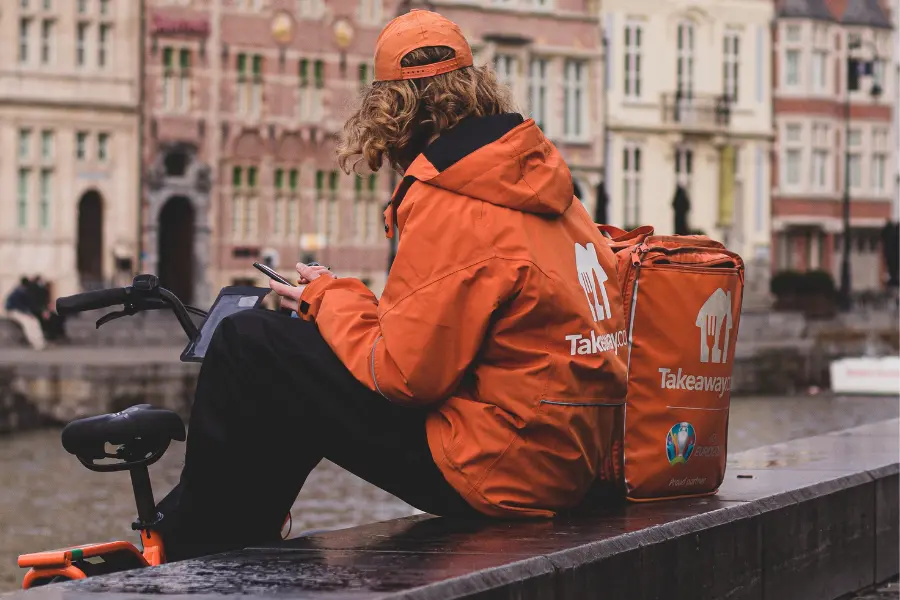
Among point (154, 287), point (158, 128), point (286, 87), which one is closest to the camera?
point (154, 287)

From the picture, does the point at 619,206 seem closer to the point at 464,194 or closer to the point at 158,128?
the point at 158,128

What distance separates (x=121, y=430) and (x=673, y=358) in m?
1.24

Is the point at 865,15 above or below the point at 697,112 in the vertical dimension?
above

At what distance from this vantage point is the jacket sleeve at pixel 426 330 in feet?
10.1

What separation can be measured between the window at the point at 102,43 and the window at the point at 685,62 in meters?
14.9

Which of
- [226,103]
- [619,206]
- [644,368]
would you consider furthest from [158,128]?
[644,368]

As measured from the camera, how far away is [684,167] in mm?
45406

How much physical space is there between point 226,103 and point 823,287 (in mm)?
12522

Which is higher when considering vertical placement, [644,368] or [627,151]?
[627,151]

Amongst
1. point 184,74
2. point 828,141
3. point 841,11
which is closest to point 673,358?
point 184,74

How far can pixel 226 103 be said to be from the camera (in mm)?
37969

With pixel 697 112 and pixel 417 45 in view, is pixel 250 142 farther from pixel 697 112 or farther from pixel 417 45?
pixel 417 45

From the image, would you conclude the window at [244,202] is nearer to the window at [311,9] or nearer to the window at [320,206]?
the window at [320,206]

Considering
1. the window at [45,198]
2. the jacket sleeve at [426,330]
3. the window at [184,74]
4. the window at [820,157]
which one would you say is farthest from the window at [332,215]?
the jacket sleeve at [426,330]
